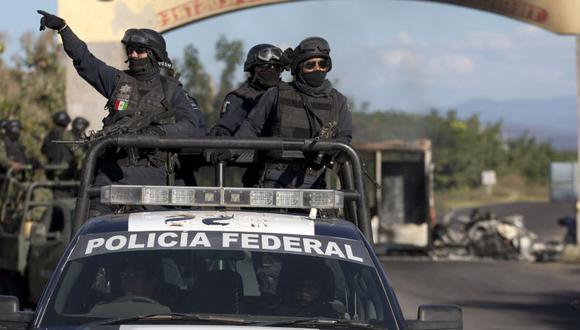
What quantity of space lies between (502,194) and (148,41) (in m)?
99.9

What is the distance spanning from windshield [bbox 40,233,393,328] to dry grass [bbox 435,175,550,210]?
8613 cm

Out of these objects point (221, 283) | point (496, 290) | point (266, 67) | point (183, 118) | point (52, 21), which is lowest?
point (496, 290)

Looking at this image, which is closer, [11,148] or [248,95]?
[248,95]

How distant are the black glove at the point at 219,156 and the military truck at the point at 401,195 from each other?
20.8m

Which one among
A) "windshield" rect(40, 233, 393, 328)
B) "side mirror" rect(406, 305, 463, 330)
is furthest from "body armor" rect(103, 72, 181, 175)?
"side mirror" rect(406, 305, 463, 330)

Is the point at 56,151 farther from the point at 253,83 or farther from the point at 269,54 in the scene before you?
the point at 269,54

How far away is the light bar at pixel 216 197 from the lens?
674 cm

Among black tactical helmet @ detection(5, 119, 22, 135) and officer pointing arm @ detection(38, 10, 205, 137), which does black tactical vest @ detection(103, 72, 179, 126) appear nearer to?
officer pointing arm @ detection(38, 10, 205, 137)

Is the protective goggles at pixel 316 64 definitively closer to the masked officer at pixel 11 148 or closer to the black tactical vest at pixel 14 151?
the masked officer at pixel 11 148

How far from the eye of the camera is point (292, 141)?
24.3ft

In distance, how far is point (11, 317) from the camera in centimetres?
582

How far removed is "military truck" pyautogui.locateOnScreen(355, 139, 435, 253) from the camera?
94.3 feet

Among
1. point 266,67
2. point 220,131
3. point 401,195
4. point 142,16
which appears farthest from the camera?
point 401,195

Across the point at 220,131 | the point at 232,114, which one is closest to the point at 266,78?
the point at 232,114
